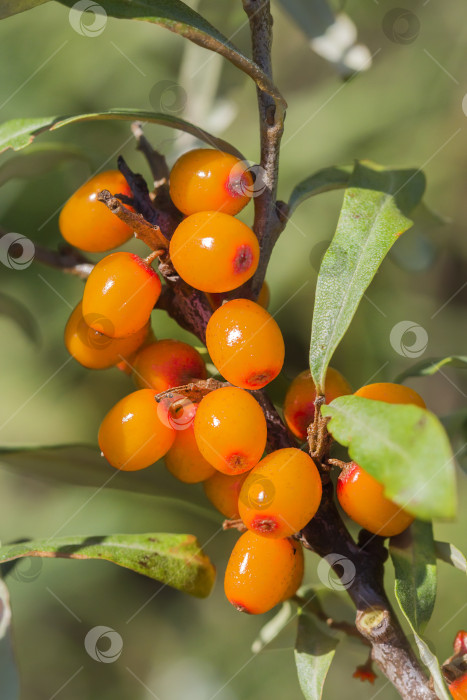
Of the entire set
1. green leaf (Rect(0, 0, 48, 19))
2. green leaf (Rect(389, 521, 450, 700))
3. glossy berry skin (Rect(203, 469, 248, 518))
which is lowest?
glossy berry skin (Rect(203, 469, 248, 518))

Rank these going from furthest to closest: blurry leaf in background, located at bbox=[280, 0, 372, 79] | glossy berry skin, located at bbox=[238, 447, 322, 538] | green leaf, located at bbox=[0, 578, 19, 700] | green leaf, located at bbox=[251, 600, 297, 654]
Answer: blurry leaf in background, located at bbox=[280, 0, 372, 79] → green leaf, located at bbox=[251, 600, 297, 654] → green leaf, located at bbox=[0, 578, 19, 700] → glossy berry skin, located at bbox=[238, 447, 322, 538]

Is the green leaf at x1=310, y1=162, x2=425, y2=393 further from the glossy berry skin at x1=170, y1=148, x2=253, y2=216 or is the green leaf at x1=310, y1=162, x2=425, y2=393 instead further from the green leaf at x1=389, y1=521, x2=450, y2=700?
the green leaf at x1=389, y1=521, x2=450, y2=700

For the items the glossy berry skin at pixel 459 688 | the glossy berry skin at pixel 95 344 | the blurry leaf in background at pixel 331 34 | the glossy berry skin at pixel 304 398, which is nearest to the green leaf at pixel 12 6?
the glossy berry skin at pixel 95 344

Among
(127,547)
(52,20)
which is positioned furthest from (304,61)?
(127,547)

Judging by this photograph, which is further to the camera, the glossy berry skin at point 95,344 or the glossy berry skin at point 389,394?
the glossy berry skin at point 95,344

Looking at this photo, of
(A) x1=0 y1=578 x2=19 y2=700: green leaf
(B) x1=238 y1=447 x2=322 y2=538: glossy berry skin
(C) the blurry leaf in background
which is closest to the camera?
(B) x1=238 y1=447 x2=322 y2=538: glossy berry skin

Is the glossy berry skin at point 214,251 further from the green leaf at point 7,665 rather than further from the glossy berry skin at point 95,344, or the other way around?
the green leaf at point 7,665

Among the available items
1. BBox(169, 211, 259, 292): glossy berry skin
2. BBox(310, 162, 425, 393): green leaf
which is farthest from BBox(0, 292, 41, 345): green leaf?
BBox(310, 162, 425, 393): green leaf

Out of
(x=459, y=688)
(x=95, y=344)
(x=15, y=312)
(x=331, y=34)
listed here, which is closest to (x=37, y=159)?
(x=15, y=312)
